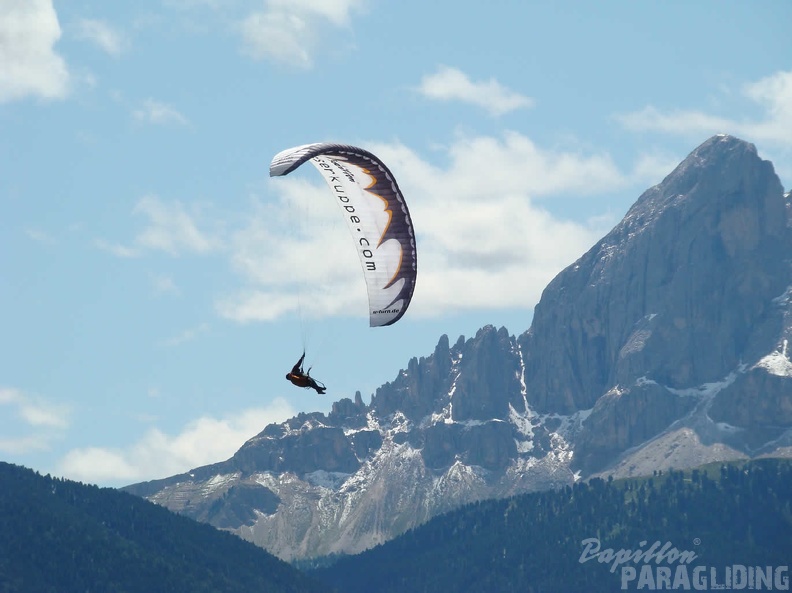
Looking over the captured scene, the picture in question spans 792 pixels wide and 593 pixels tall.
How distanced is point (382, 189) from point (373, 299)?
21.9 ft

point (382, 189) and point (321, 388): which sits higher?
point (382, 189)

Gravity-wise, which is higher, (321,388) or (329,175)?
(329,175)

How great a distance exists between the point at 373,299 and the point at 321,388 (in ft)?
29.0

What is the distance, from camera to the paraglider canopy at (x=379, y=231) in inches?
3595

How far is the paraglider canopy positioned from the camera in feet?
300

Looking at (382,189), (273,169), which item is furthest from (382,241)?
(273,169)

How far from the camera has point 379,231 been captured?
300 feet

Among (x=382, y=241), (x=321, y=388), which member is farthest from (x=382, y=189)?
(x=321, y=388)

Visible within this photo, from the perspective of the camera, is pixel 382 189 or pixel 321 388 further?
pixel 382 189

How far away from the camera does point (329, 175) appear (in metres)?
92.4

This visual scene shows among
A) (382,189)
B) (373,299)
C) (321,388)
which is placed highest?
(382,189)

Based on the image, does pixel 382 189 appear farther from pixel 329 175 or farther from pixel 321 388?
pixel 321 388

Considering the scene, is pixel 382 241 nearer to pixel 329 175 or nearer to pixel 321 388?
pixel 329 175

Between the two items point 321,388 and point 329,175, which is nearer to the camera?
point 321,388
